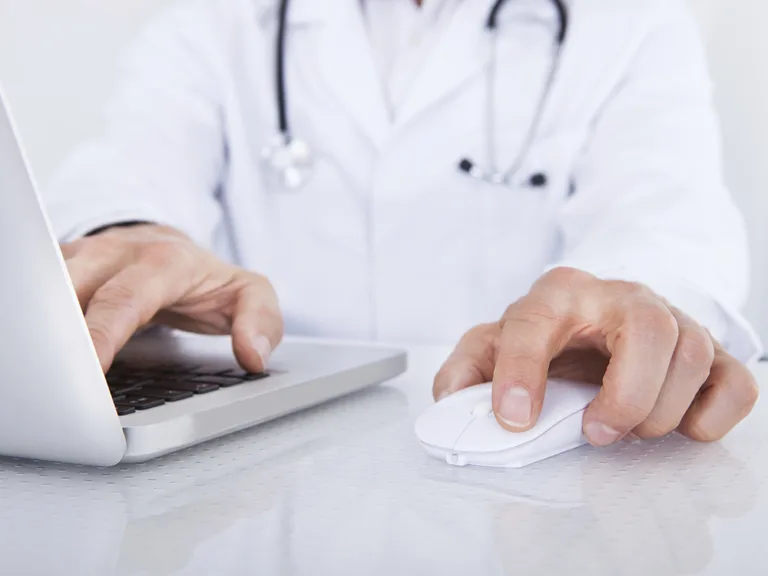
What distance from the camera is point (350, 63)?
1194 millimetres

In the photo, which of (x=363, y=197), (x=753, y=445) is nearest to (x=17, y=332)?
(x=753, y=445)

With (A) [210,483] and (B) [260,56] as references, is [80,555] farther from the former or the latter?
(B) [260,56]

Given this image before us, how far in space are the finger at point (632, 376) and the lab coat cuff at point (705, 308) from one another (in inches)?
8.2

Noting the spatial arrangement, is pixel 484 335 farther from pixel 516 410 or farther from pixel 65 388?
pixel 65 388

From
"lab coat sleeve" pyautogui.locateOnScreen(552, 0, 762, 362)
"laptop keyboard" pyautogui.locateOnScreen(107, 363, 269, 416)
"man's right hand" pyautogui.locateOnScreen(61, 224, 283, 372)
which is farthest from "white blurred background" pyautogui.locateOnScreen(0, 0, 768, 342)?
"laptop keyboard" pyautogui.locateOnScreen(107, 363, 269, 416)

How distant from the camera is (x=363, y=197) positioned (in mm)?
1199

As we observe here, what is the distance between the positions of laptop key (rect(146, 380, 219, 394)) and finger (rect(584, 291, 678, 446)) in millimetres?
214

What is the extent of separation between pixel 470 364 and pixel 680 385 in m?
0.13

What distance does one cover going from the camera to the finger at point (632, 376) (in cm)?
42

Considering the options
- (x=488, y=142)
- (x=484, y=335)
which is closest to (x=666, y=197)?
(x=488, y=142)

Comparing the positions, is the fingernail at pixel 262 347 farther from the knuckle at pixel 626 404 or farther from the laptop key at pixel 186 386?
the knuckle at pixel 626 404

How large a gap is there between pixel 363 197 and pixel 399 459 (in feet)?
2.65

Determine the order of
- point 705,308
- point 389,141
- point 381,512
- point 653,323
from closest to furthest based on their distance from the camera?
point 381,512
point 653,323
point 705,308
point 389,141

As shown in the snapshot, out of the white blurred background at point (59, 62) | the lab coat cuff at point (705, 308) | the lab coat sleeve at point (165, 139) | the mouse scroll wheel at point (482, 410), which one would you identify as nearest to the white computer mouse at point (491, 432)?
the mouse scroll wheel at point (482, 410)
